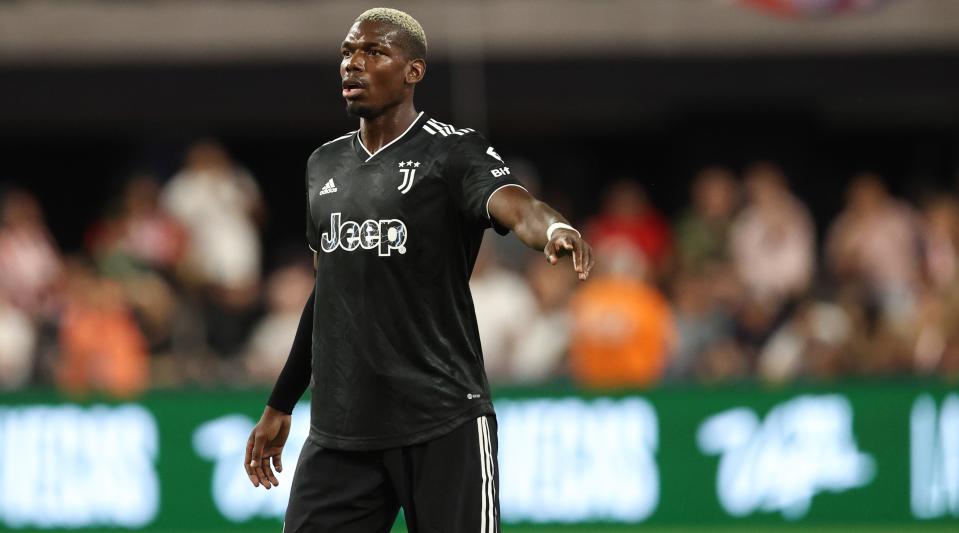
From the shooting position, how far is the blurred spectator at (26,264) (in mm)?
13273

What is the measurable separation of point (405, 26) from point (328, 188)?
21.4 inches

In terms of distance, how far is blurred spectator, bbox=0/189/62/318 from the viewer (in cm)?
1327

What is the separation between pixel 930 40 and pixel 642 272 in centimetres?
553

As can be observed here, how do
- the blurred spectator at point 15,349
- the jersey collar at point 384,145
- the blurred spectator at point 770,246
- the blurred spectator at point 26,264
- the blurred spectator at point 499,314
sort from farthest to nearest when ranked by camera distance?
1. the blurred spectator at point 26,264
2. the blurred spectator at point 770,246
3. the blurred spectator at point 15,349
4. the blurred spectator at point 499,314
5. the jersey collar at point 384,145

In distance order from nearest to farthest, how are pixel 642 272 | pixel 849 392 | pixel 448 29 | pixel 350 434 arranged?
pixel 350 434 → pixel 849 392 → pixel 642 272 → pixel 448 29

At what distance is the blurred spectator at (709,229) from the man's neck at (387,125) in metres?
8.02

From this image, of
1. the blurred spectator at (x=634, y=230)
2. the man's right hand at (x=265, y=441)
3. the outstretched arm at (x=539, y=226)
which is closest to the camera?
the outstretched arm at (x=539, y=226)

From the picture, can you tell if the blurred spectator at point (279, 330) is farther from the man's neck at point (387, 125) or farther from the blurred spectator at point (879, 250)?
the man's neck at point (387, 125)

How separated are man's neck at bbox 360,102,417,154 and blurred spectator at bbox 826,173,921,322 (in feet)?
25.7

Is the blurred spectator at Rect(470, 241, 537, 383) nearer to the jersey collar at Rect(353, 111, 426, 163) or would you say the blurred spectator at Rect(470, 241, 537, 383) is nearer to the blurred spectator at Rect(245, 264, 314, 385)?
the blurred spectator at Rect(245, 264, 314, 385)

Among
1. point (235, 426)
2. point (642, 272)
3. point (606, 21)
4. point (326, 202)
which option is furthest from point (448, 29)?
point (326, 202)

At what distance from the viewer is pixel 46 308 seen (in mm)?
12969

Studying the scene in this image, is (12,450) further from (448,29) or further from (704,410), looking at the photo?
(448,29)

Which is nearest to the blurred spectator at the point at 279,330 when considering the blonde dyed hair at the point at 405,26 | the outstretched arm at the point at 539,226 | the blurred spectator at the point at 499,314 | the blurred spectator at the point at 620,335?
the blurred spectator at the point at 499,314
